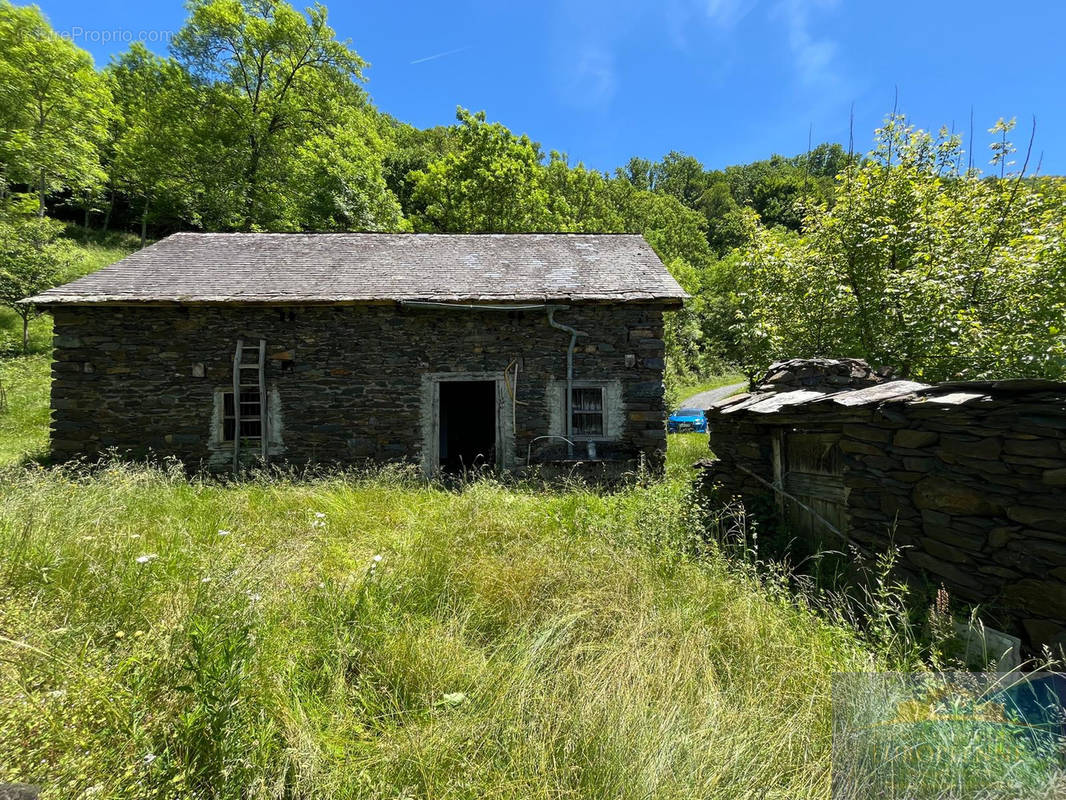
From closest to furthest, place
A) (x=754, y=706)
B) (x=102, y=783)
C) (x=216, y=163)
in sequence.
Result: 1. (x=102, y=783)
2. (x=754, y=706)
3. (x=216, y=163)

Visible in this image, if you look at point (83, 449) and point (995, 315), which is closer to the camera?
point (995, 315)

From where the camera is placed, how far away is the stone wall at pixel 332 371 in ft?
26.8

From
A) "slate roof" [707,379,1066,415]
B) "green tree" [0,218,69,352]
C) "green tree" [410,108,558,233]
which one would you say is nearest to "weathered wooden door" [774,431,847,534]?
"slate roof" [707,379,1066,415]

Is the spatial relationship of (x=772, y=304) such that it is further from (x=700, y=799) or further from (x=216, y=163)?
(x=216, y=163)

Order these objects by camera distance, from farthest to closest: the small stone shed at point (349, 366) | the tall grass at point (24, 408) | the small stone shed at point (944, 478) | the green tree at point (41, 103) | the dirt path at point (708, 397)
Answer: the dirt path at point (708, 397) < the green tree at point (41, 103) < the tall grass at point (24, 408) < the small stone shed at point (349, 366) < the small stone shed at point (944, 478)

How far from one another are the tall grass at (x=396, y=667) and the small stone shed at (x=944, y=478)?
118 cm

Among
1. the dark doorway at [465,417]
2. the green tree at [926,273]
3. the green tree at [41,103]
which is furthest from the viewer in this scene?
the green tree at [41,103]

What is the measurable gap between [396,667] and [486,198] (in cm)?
2126

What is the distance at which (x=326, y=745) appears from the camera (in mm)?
2041

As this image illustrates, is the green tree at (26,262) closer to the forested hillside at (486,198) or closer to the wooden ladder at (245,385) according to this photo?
the forested hillside at (486,198)

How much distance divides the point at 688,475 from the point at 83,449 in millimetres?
11631

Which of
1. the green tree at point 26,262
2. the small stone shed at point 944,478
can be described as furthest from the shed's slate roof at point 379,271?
the green tree at point 26,262

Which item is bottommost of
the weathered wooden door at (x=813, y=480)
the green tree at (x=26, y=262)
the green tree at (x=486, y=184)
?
the weathered wooden door at (x=813, y=480)

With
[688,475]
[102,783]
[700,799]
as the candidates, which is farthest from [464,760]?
[688,475]
